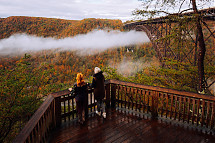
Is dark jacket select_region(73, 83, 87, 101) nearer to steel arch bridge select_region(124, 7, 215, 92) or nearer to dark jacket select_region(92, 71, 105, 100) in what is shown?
dark jacket select_region(92, 71, 105, 100)

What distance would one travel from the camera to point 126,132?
130 inches

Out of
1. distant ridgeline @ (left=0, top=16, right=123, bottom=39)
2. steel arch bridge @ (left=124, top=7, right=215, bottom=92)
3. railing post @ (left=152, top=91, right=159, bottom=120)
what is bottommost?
railing post @ (left=152, top=91, right=159, bottom=120)

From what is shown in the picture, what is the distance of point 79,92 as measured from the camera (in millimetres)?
3521

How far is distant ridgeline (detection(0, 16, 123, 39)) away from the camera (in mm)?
53156

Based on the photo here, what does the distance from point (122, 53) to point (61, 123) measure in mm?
37249

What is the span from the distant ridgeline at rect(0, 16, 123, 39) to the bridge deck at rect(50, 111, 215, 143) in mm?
50233

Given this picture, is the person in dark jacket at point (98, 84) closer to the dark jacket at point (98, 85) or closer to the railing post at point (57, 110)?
the dark jacket at point (98, 85)

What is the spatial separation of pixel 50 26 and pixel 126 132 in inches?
2635

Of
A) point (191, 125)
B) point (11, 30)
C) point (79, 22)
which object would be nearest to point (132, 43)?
point (191, 125)

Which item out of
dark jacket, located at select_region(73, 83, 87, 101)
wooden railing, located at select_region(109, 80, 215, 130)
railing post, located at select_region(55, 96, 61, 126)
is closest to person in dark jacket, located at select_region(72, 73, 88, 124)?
dark jacket, located at select_region(73, 83, 87, 101)

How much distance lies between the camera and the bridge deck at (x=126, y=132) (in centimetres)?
301

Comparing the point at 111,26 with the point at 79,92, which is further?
the point at 111,26

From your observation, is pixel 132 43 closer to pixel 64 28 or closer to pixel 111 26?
pixel 111 26

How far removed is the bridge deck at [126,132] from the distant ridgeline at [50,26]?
50.2m
